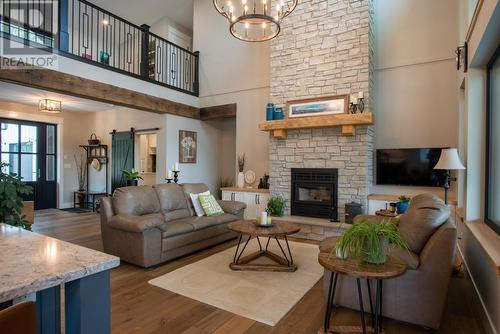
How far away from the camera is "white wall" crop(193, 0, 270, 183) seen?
648cm

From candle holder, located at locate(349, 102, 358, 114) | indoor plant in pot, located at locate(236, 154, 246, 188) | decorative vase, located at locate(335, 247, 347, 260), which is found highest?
candle holder, located at locate(349, 102, 358, 114)

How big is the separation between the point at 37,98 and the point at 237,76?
4617 millimetres

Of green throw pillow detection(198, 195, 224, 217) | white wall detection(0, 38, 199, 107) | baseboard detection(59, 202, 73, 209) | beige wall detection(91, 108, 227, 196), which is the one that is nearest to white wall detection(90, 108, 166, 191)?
beige wall detection(91, 108, 227, 196)

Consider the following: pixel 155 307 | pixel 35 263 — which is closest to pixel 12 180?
pixel 155 307

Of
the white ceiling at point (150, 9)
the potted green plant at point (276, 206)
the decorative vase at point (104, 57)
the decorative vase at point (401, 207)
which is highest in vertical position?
the white ceiling at point (150, 9)

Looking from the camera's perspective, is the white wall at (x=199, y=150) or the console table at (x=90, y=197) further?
the console table at (x=90, y=197)

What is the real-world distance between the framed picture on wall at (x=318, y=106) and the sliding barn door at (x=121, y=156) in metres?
4.27

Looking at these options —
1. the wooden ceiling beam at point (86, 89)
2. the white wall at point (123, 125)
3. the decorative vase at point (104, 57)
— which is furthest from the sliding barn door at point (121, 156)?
the decorative vase at point (104, 57)

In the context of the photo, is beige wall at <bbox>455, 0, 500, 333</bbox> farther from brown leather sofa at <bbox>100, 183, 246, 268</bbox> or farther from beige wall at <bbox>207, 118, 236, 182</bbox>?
beige wall at <bbox>207, 118, 236, 182</bbox>

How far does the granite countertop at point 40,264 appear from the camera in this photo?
0.93 m

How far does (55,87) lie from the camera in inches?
170

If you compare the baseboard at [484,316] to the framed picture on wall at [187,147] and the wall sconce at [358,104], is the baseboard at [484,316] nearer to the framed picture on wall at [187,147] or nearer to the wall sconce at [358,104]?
the wall sconce at [358,104]

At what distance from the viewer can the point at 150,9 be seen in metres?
7.43

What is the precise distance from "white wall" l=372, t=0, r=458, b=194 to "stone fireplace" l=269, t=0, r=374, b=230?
370mm
